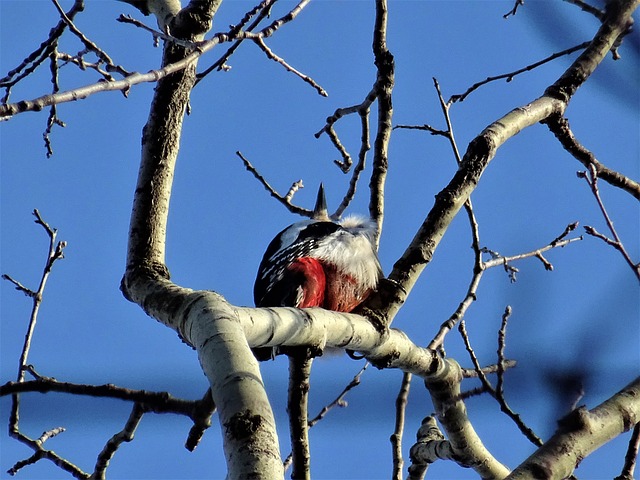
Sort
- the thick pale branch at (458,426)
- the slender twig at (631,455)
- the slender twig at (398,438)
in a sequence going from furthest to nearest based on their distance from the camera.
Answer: the slender twig at (398,438), the thick pale branch at (458,426), the slender twig at (631,455)

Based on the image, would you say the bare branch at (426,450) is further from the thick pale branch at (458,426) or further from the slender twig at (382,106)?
the slender twig at (382,106)

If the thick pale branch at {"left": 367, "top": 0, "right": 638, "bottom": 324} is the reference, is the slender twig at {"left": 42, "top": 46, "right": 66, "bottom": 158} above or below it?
above

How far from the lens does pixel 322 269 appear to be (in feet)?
16.0

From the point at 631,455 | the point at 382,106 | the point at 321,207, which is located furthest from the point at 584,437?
the point at 321,207

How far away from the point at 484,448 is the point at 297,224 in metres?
2.41

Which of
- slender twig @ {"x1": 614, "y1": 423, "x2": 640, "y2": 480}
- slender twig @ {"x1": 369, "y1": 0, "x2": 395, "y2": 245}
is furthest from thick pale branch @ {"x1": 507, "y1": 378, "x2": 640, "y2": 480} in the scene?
slender twig @ {"x1": 369, "y1": 0, "x2": 395, "y2": 245}

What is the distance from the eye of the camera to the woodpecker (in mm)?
4633

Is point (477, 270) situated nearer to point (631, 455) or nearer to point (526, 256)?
point (526, 256)

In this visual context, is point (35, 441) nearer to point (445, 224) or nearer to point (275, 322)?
point (275, 322)

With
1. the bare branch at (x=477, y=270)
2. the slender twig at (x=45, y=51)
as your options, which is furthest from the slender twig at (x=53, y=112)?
the bare branch at (x=477, y=270)

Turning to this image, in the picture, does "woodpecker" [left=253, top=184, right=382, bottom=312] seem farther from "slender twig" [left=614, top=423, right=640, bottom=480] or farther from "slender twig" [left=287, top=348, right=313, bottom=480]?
"slender twig" [left=614, top=423, right=640, bottom=480]

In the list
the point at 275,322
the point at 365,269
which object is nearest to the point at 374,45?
the point at 365,269

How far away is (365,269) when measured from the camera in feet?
15.5

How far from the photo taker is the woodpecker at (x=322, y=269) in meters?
4.63
